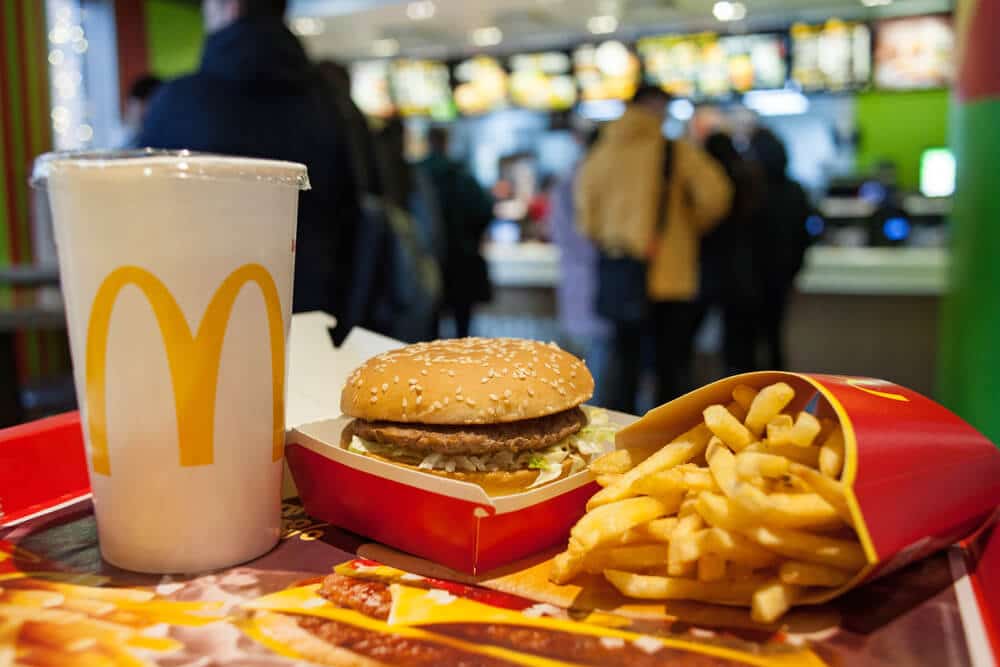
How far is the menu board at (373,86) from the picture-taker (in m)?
9.67

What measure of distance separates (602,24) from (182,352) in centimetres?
787

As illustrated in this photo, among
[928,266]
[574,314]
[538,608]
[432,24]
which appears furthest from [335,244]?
[432,24]

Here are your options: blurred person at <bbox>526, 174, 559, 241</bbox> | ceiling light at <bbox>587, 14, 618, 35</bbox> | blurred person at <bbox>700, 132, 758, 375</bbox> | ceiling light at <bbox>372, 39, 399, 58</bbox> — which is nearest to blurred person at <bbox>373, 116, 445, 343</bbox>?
blurred person at <bbox>700, 132, 758, 375</bbox>

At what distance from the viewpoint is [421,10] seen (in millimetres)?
8422

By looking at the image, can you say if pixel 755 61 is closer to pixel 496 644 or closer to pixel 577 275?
pixel 577 275

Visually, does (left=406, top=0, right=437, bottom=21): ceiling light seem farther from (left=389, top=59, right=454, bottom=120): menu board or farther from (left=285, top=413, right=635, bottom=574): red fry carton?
(left=285, top=413, right=635, bottom=574): red fry carton

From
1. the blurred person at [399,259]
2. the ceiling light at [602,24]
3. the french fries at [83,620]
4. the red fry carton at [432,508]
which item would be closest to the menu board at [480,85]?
the ceiling light at [602,24]

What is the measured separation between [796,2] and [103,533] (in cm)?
742

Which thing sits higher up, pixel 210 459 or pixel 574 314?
pixel 210 459

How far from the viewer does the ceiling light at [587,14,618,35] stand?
8.00m

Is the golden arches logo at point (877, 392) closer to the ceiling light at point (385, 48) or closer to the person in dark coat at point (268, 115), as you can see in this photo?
the person in dark coat at point (268, 115)

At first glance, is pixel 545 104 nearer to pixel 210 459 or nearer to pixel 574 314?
pixel 574 314

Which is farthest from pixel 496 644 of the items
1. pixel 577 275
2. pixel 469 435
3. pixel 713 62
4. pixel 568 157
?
pixel 568 157

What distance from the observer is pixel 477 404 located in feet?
4.06
